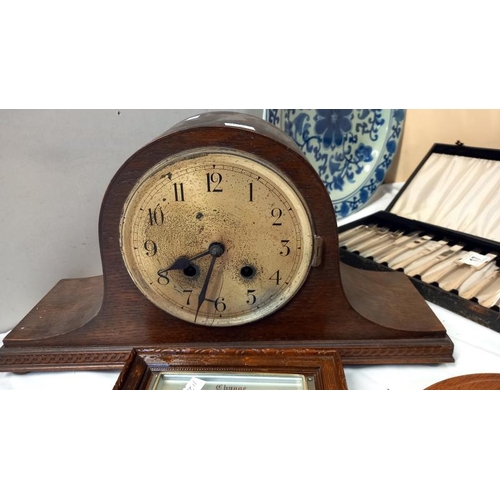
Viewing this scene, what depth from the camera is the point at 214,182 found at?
2.65 ft

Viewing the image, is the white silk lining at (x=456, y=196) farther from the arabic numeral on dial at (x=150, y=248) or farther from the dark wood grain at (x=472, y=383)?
the arabic numeral on dial at (x=150, y=248)

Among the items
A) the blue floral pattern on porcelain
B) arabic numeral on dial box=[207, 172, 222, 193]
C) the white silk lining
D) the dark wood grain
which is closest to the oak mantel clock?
arabic numeral on dial box=[207, 172, 222, 193]

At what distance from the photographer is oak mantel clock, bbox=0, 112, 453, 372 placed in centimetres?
80

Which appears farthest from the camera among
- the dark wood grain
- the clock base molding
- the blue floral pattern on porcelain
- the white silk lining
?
the blue floral pattern on porcelain

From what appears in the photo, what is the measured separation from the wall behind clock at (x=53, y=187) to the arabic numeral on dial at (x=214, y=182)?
0.50 m

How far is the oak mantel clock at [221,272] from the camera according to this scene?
80cm

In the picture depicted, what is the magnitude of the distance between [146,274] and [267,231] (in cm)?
25

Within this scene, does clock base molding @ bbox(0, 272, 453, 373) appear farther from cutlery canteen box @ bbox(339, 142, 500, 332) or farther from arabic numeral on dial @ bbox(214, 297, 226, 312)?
cutlery canteen box @ bbox(339, 142, 500, 332)

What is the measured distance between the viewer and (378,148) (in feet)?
5.55

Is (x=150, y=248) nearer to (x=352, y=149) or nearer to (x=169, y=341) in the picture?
(x=169, y=341)

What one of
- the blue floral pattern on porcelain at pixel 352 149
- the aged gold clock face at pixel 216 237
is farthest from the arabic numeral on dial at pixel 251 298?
the blue floral pattern on porcelain at pixel 352 149

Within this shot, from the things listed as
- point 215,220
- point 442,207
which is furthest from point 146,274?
point 442,207

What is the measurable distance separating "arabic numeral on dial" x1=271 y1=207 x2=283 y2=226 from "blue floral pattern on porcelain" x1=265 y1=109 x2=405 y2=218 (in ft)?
2.78

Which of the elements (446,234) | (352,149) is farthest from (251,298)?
(352,149)
